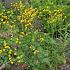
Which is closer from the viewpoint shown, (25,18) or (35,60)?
(35,60)

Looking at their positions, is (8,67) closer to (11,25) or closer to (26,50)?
(26,50)

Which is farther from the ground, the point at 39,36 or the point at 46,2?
the point at 46,2

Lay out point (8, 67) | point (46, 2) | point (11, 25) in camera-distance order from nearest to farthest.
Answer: point (8, 67) < point (11, 25) < point (46, 2)

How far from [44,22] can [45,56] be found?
1232mm

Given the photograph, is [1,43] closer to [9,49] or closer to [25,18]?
[9,49]

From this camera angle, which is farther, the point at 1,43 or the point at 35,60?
the point at 1,43

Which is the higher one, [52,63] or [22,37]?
[22,37]

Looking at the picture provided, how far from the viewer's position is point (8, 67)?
11.7ft

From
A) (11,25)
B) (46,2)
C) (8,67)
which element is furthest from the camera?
(46,2)

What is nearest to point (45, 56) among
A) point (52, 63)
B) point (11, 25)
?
point (52, 63)

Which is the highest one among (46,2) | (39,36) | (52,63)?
(46,2)

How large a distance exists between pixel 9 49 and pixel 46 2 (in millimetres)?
1736

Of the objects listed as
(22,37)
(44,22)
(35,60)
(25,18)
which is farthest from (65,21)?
(35,60)

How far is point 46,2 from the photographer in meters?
5.13
